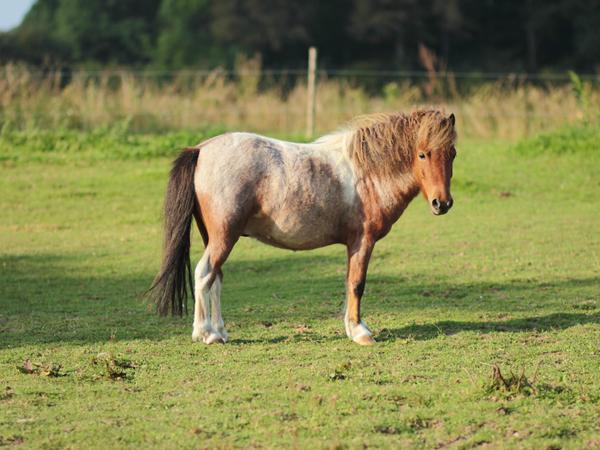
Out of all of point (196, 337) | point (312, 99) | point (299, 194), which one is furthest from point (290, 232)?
point (312, 99)

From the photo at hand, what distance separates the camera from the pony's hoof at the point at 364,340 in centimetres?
768

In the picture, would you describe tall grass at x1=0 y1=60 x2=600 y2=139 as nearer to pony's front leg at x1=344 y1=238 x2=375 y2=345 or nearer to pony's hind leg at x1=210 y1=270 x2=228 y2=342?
pony's hind leg at x1=210 y1=270 x2=228 y2=342

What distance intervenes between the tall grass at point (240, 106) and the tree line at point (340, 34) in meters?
16.1

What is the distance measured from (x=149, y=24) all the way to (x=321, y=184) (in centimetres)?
3700

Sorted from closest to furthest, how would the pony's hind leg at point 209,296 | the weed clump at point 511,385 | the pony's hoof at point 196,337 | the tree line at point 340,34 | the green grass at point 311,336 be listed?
the green grass at point 311,336 < the weed clump at point 511,385 < the pony's hind leg at point 209,296 < the pony's hoof at point 196,337 < the tree line at point 340,34

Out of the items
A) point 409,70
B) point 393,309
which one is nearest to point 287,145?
point 393,309

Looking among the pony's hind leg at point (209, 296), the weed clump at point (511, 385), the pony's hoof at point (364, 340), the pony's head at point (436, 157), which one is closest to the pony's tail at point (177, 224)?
the pony's hind leg at point (209, 296)

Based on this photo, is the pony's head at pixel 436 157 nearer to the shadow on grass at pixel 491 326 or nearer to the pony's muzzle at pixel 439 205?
the pony's muzzle at pixel 439 205

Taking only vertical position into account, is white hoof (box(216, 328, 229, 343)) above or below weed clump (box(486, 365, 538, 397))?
below

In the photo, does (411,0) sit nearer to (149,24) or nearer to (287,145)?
(149,24)

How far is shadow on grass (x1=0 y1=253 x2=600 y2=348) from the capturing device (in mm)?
8203

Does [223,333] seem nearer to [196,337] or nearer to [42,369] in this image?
[196,337]

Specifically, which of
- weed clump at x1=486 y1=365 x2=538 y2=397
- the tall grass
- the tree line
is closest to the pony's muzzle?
weed clump at x1=486 y1=365 x2=538 y2=397

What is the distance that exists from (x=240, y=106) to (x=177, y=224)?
45.0 feet
